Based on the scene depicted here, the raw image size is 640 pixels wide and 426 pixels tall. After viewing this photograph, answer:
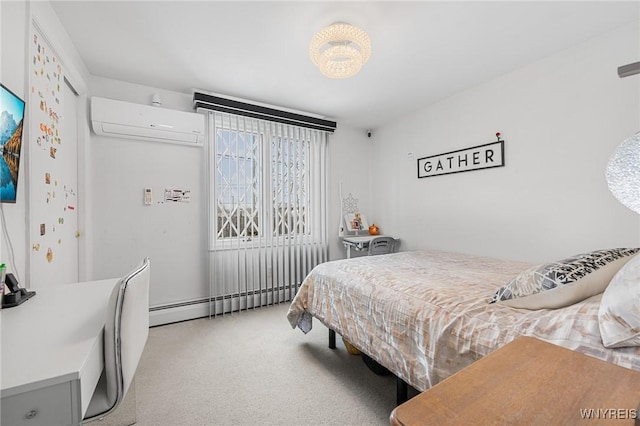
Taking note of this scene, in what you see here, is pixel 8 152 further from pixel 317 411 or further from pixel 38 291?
pixel 317 411

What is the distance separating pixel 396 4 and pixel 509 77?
5.04ft

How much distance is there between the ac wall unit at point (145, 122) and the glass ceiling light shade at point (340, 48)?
1.60 meters

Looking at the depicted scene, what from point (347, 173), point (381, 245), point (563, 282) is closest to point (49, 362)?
point (563, 282)

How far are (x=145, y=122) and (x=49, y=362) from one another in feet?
8.31

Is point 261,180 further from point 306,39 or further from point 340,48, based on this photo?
point 340,48

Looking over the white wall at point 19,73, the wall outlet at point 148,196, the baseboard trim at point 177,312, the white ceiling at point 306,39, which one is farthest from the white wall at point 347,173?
the white wall at point 19,73

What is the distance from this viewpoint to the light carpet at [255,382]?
1.57 meters

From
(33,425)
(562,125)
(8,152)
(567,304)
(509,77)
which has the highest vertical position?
(509,77)

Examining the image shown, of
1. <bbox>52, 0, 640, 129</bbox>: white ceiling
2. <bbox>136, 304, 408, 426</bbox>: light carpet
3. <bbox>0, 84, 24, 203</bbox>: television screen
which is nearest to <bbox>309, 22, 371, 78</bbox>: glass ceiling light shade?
<bbox>52, 0, 640, 129</bbox>: white ceiling

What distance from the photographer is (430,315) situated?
1377mm

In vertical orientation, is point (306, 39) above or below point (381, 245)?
above

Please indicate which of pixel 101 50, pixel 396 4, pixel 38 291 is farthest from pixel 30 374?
pixel 101 50

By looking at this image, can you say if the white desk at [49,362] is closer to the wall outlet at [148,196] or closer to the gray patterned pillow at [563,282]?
the gray patterned pillow at [563,282]

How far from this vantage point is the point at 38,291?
1371 mm
